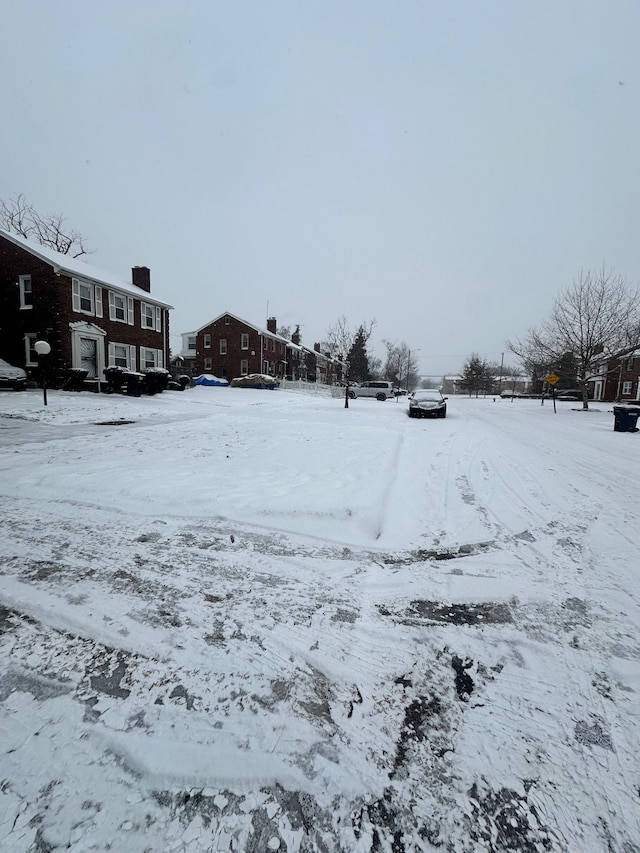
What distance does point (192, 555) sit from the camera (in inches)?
133

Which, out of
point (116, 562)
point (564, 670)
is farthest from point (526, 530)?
point (116, 562)

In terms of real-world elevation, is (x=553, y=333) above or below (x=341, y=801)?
above

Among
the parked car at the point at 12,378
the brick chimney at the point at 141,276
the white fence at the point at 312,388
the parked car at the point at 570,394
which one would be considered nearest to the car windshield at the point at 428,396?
the parked car at the point at 12,378

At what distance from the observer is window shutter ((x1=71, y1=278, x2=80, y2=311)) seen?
64.7 ft

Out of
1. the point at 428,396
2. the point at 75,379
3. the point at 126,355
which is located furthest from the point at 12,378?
the point at 428,396

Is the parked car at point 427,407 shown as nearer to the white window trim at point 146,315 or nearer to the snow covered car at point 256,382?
the snow covered car at point 256,382

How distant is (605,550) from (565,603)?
1.29 m

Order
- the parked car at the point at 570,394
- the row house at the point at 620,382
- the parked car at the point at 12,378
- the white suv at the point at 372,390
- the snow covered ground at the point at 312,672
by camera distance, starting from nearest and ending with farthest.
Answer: the snow covered ground at the point at 312,672 < the parked car at the point at 12,378 < the white suv at the point at 372,390 < the row house at the point at 620,382 < the parked car at the point at 570,394

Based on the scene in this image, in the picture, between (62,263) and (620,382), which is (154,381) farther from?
(620,382)

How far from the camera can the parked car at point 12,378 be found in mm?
16484

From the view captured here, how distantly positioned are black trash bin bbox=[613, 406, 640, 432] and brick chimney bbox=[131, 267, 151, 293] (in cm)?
2831

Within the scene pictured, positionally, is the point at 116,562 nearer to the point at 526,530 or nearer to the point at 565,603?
the point at 565,603

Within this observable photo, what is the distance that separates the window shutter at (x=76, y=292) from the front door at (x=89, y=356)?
169 centimetres

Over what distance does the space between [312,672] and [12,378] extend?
2002 cm
